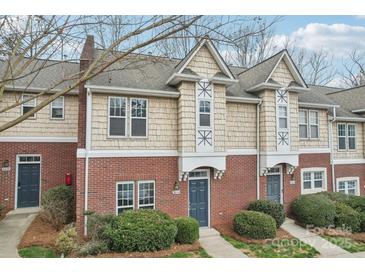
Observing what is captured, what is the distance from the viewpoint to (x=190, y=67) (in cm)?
1144

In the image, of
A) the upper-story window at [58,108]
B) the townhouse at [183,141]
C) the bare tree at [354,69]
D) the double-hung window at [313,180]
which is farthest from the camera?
the bare tree at [354,69]

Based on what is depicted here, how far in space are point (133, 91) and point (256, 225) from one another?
7.48m

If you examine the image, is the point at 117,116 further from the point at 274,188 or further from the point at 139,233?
the point at 274,188

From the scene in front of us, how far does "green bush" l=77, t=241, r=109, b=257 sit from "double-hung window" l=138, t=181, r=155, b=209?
8.03 feet

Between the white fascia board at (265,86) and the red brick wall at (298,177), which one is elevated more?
the white fascia board at (265,86)

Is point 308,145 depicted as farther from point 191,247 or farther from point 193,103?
point 191,247

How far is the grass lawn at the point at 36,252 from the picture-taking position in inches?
324

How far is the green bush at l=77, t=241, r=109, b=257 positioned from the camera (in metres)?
8.34

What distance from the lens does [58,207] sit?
10.7 metres

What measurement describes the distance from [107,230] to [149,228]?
1.42 metres

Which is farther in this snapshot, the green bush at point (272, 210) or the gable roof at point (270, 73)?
the gable roof at point (270, 73)

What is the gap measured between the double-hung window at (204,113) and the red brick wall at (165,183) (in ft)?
6.69

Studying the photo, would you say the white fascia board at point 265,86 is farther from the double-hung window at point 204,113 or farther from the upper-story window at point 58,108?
the upper-story window at point 58,108

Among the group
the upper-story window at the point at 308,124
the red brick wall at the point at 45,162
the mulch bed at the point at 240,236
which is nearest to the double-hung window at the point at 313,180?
the upper-story window at the point at 308,124
